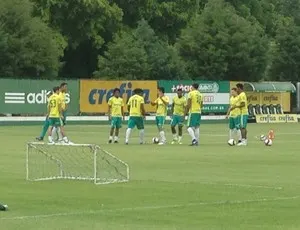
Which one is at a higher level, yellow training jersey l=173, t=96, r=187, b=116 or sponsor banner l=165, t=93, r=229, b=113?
sponsor banner l=165, t=93, r=229, b=113

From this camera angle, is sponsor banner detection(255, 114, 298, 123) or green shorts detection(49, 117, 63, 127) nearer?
green shorts detection(49, 117, 63, 127)

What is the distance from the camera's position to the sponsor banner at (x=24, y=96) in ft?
183

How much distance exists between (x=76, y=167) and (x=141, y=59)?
43.5m

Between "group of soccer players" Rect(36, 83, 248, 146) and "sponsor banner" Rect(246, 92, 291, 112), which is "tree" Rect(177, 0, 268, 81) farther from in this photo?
"group of soccer players" Rect(36, 83, 248, 146)

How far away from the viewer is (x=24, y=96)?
5669 cm

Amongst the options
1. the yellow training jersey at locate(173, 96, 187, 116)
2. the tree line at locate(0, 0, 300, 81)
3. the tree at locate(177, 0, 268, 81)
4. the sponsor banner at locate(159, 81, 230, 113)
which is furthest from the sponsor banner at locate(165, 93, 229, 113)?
the yellow training jersey at locate(173, 96, 187, 116)

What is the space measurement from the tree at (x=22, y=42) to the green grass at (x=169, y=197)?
3560 centimetres

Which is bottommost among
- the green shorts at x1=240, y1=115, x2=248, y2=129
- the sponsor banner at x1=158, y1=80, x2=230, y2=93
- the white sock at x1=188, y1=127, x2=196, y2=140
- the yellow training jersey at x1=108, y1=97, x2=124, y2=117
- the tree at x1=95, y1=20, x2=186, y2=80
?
the white sock at x1=188, y1=127, x2=196, y2=140

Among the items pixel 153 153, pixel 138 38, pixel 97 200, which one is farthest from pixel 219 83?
pixel 97 200

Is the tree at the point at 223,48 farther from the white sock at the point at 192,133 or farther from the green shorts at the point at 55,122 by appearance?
the white sock at the point at 192,133

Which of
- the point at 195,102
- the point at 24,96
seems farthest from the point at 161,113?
the point at 24,96

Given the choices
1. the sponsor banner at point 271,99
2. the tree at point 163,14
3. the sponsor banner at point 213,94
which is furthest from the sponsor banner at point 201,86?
the tree at point 163,14

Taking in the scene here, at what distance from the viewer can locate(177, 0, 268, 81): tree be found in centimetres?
7050

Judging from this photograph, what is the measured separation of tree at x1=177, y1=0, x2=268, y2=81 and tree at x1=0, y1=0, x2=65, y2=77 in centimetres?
1186
